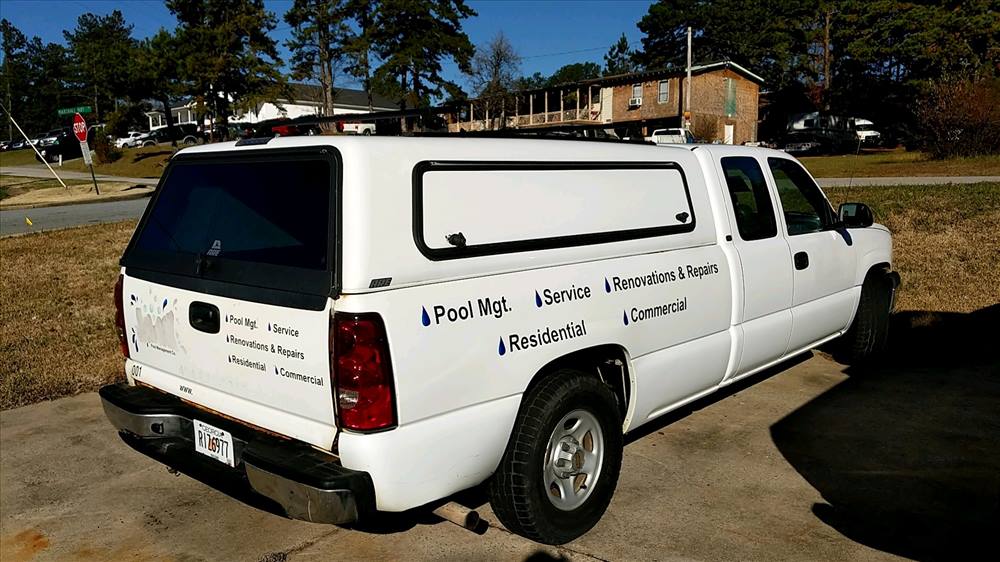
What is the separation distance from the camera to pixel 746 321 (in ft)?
15.5

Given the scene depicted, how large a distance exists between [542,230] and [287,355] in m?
Answer: 1.27

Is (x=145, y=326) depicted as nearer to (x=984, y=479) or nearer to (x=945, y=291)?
(x=984, y=479)

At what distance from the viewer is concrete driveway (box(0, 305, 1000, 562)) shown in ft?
12.1

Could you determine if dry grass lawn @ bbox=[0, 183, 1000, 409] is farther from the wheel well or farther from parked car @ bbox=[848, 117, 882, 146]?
parked car @ bbox=[848, 117, 882, 146]

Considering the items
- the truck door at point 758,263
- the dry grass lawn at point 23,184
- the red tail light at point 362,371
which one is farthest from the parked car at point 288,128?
the dry grass lawn at point 23,184

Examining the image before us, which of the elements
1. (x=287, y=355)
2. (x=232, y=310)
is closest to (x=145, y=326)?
(x=232, y=310)

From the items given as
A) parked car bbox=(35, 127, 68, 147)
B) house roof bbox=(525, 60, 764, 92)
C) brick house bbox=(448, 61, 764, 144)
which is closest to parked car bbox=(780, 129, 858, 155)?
brick house bbox=(448, 61, 764, 144)

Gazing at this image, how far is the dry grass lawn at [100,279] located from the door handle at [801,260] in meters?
3.18

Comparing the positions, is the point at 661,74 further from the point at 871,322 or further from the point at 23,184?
the point at 871,322

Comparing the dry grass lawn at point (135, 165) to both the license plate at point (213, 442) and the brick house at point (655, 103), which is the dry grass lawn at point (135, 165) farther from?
the license plate at point (213, 442)

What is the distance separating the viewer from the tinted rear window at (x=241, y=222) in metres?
3.11

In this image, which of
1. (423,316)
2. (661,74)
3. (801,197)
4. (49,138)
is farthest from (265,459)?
(49,138)

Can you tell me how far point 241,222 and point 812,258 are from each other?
384 cm

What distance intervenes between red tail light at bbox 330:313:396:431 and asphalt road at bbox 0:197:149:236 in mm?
15315
